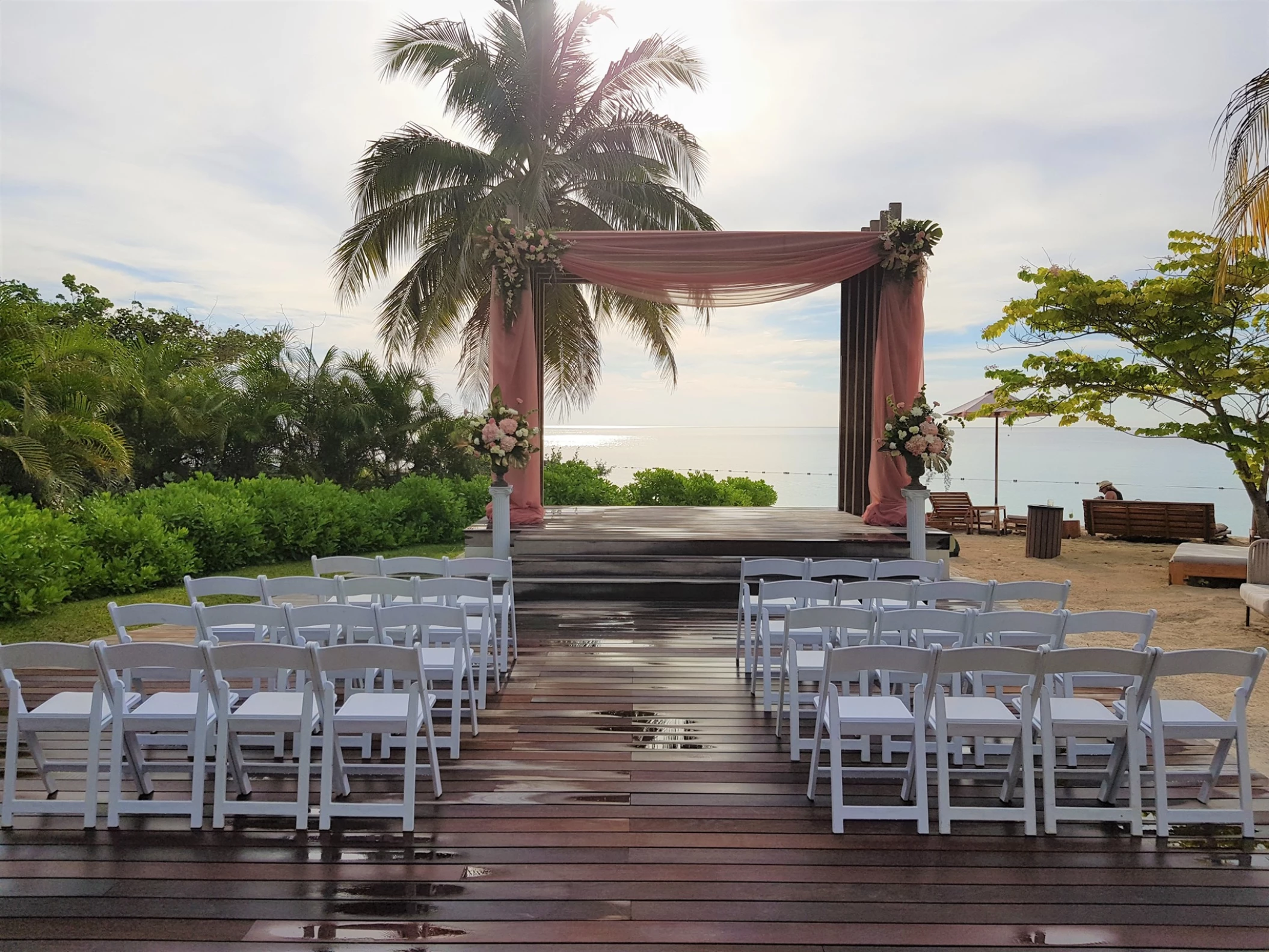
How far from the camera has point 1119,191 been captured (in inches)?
596

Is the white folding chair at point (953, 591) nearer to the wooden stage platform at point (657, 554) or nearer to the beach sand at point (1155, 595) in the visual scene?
the beach sand at point (1155, 595)

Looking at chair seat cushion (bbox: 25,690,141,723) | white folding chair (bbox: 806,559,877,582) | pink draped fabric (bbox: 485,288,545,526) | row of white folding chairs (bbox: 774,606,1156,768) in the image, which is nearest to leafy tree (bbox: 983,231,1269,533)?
white folding chair (bbox: 806,559,877,582)

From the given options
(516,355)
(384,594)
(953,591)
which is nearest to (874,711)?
(953,591)

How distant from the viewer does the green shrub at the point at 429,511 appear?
41.9 feet

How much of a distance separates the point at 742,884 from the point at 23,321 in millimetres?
9823

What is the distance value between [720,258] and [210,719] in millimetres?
6815

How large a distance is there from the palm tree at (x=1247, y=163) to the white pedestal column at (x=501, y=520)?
705 centimetres

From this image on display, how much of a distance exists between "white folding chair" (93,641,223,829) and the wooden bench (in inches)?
614

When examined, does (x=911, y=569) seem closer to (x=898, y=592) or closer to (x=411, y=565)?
(x=898, y=592)

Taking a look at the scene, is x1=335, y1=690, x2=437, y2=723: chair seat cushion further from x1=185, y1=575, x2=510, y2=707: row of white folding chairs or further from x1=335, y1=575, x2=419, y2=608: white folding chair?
x1=335, y1=575, x2=419, y2=608: white folding chair

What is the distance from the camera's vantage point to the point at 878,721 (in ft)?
11.5

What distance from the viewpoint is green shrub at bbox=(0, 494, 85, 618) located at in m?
7.22

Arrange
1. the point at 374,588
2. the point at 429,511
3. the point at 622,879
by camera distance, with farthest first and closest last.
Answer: the point at 429,511
the point at 374,588
the point at 622,879

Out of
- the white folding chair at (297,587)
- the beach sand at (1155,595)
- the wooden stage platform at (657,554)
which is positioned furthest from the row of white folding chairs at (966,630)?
the wooden stage platform at (657,554)
